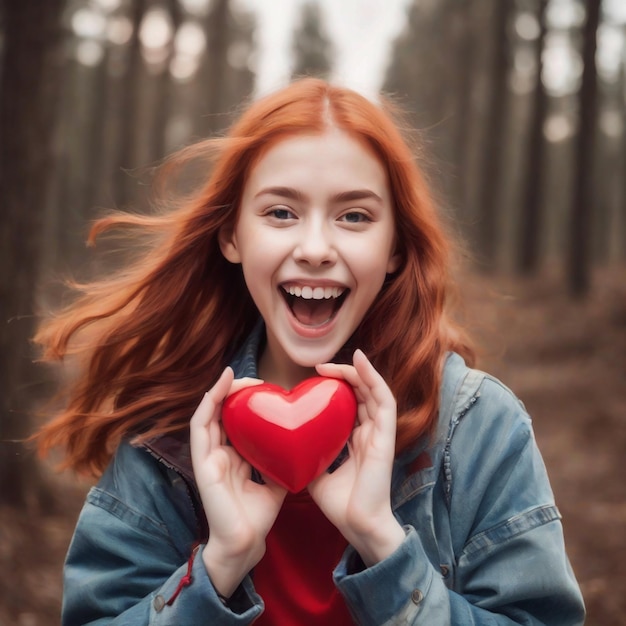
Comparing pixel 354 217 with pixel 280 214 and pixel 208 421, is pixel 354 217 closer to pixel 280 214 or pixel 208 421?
pixel 280 214

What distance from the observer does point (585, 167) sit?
1270cm

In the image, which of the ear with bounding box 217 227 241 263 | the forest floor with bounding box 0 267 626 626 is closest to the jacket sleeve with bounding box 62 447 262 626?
the ear with bounding box 217 227 241 263

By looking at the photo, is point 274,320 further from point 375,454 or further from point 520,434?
point 520,434

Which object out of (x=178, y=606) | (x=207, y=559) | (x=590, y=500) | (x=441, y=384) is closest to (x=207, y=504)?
(x=207, y=559)

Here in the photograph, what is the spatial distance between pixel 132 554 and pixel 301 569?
51cm

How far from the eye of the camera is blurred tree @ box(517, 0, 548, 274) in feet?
51.5

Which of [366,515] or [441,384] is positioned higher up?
Answer: [441,384]

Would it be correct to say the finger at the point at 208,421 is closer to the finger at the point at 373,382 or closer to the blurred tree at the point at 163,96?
the finger at the point at 373,382

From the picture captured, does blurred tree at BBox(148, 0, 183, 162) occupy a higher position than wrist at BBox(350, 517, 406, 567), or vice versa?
blurred tree at BBox(148, 0, 183, 162)

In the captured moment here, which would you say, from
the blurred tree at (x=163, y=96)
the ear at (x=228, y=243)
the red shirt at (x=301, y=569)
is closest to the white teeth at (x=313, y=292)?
the ear at (x=228, y=243)

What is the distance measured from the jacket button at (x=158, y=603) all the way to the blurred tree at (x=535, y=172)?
15.3 metres

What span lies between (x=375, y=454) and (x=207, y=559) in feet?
1.75

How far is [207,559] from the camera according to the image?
1.98m

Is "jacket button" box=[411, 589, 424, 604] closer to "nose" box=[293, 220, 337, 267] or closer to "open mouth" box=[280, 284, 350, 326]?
"open mouth" box=[280, 284, 350, 326]
